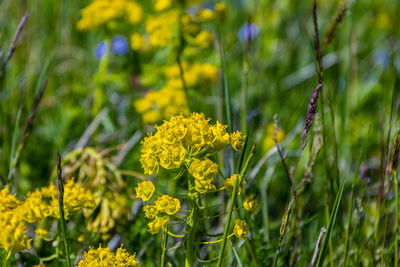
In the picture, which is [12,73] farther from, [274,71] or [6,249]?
[274,71]

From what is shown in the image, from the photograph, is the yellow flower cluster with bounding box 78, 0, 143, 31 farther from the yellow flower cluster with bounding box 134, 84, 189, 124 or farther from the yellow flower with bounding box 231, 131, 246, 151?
the yellow flower with bounding box 231, 131, 246, 151

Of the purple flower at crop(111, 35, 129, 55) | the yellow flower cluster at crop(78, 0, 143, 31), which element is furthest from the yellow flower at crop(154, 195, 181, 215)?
the purple flower at crop(111, 35, 129, 55)

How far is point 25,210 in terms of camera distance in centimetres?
126

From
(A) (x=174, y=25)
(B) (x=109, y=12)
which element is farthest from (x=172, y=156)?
(B) (x=109, y=12)

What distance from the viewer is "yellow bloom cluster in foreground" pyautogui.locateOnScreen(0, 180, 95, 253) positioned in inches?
45.7

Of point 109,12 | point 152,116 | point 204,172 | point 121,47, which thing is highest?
point 109,12

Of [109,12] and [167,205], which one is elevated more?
[109,12]

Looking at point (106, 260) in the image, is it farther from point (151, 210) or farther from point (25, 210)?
point (25, 210)

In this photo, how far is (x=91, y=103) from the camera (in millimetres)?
2998

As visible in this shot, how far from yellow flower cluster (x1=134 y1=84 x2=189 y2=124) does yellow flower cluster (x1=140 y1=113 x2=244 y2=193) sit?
1.32 meters

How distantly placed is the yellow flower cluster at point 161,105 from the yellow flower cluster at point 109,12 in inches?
22.4

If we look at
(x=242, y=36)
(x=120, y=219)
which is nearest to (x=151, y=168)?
(x=120, y=219)

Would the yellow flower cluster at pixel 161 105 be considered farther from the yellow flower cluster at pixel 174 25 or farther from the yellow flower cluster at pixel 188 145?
the yellow flower cluster at pixel 188 145

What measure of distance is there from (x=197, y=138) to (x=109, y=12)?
1896 millimetres
